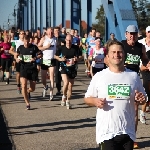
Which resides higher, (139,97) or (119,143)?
(139,97)

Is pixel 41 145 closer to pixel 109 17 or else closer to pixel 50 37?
pixel 50 37

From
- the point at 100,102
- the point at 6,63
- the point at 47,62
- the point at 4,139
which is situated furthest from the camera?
the point at 6,63

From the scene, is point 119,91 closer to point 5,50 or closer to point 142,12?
point 5,50

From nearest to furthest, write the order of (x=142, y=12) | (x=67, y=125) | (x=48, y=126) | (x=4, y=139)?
1. (x=4, y=139)
2. (x=48, y=126)
3. (x=67, y=125)
4. (x=142, y=12)

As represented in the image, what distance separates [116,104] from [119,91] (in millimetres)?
136

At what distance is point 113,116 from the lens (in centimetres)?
516

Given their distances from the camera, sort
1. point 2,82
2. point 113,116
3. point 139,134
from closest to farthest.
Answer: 1. point 113,116
2. point 139,134
3. point 2,82

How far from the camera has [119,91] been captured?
203 inches

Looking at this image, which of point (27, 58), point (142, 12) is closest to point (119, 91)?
point (27, 58)

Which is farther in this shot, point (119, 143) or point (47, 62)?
point (47, 62)

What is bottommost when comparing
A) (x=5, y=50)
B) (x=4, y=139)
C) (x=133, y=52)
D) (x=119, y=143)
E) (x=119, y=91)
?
(x=4, y=139)

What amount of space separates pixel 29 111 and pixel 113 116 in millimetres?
6773

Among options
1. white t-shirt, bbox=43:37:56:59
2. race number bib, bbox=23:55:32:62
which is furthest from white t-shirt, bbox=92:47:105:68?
race number bib, bbox=23:55:32:62

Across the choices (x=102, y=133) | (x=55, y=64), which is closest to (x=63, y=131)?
(x=102, y=133)
